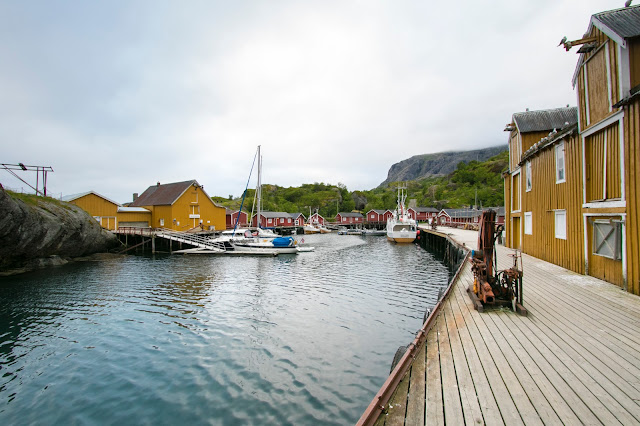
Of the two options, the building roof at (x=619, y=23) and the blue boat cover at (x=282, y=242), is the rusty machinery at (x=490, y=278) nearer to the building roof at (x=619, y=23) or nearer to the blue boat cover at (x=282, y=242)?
the building roof at (x=619, y=23)

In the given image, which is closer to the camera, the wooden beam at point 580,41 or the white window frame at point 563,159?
the wooden beam at point 580,41

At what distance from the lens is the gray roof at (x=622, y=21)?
9109mm

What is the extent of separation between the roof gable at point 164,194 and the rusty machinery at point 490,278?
1601 inches

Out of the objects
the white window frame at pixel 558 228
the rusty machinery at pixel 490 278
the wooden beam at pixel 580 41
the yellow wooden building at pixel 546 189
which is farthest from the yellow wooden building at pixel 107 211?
the wooden beam at pixel 580 41

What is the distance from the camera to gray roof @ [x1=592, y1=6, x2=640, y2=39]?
9109mm

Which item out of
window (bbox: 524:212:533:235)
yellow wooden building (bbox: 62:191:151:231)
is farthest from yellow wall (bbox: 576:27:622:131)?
yellow wooden building (bbox: 62:191:151:231)

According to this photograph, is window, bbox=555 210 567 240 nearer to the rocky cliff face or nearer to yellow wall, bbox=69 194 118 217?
the rocky cliff face

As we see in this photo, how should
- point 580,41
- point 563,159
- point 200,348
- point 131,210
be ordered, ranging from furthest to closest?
1. point 131,210
2. point 563,159
3. point 580,41
4. point 200,348

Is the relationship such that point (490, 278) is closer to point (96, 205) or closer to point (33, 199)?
point (33, 199)

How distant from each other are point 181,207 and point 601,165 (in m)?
42.5

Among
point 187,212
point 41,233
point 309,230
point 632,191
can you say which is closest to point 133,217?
point 187,212

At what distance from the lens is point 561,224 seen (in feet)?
43.0

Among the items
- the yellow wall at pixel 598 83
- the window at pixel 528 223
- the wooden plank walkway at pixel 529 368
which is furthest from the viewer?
the window at pixel 528 223

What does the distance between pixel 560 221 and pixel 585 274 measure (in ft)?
9.52
